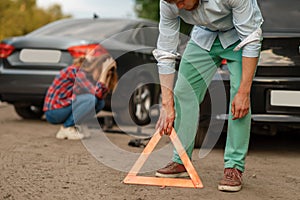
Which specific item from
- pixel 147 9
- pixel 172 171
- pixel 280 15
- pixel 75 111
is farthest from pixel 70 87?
pixel 147 9

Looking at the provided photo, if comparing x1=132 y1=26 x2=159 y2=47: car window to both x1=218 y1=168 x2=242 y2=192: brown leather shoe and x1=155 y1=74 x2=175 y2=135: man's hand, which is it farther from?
x1=218 y1=168 x2=242 y2=192: brown leather shoe

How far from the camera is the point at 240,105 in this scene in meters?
4.18

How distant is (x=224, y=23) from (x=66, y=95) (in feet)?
10.1

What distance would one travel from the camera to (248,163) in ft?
18.0

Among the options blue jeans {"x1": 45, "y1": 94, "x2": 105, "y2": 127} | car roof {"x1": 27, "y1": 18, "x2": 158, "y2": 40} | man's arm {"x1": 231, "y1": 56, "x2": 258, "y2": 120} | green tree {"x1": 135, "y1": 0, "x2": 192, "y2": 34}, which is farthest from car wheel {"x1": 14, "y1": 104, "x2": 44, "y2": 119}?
green tree {"x1": 135, "y1": 0, "x2": 192, "y2": 34}

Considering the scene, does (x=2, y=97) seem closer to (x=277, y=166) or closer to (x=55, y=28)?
(x=55, y=28)

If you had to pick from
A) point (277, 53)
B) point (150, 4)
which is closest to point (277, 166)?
point (277, 53)

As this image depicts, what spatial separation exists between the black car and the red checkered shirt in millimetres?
811

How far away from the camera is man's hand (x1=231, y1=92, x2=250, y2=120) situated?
4168 mm

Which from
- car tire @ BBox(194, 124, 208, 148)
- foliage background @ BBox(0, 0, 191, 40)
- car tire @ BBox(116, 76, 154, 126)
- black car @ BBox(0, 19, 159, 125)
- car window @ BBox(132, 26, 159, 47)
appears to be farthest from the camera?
foliage background @ BBox(0, 0, 191, 40)

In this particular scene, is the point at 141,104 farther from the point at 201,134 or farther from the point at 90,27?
the point at 201,134

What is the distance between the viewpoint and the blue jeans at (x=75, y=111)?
273 inches

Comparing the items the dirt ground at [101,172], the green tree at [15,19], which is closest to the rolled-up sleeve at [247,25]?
the dirt ground at [101,172]

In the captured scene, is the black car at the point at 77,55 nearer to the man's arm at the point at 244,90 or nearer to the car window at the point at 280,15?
the car window at the point at 280,15
